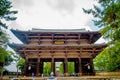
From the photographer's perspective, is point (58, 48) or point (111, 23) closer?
point (111, 23)

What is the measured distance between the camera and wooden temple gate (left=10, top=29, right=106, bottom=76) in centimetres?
2184

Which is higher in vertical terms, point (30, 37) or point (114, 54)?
point (30, 37)

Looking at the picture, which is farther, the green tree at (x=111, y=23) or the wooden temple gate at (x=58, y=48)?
the wooden temple gate at (x=58, y=48)

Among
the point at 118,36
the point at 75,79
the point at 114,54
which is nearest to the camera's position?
the point at 118,36

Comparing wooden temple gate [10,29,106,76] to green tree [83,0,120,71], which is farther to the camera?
wooden temple gate [10,29,106,76]

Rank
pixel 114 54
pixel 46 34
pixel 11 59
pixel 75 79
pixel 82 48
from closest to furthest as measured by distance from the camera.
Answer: pixel 114 54, pixel 75 79, pixel 82 48, pixel 46 34, pixel 11 59

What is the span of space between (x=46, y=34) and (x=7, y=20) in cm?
675

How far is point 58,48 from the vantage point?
72.7 ft

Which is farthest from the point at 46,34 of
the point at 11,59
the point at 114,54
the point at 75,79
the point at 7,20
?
the point at 11,59

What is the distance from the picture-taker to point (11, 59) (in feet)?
127

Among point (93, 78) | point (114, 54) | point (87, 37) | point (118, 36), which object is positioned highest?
point (87, 37)

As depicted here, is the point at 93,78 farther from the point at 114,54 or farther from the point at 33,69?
the point at 33,69

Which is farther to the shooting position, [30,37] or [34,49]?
[30,37]

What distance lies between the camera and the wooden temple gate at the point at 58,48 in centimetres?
2184
